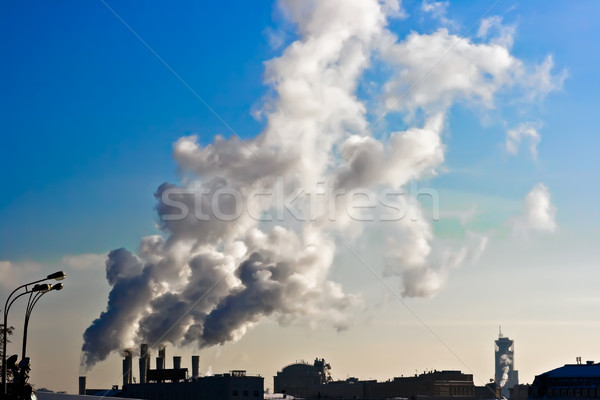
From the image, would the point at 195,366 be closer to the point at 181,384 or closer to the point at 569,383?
the point at 181,384

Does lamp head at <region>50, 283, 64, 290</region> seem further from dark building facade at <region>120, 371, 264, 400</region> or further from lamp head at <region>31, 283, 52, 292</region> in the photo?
dark building facade at <region>120, 371, 264, 400</region>

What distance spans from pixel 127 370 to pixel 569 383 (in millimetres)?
96495

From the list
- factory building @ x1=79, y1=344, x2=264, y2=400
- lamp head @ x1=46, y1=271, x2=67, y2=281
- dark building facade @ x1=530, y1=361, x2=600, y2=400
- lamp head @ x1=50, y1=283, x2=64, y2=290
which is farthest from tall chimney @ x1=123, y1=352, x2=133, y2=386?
lamp head @ x1=46, y1=271, x2=67, y2=281

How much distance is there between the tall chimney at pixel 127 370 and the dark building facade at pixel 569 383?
8969cm

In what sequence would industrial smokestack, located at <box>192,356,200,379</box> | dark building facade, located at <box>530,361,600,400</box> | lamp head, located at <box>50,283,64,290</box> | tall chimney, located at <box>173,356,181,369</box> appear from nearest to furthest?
Result: 1. lamp head, located at <box>50,283,64,290</box>
2. dark building facade, located at <box>530,361,600,400</box>
3. industrial smokestack, located at <box>192,356,200,379</box>
4. tall chimney, located at <box>173,356,181,369</box>

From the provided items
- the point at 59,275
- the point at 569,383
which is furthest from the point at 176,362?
the point at 59,275

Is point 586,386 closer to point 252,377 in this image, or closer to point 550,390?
point 550,390

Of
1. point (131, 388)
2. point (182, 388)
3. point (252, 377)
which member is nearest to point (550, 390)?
point (252, 377)

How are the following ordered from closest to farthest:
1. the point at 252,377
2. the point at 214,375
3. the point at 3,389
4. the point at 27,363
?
the point at 3,389
the point at 27,363
the point at 252,377
the point at 214,375

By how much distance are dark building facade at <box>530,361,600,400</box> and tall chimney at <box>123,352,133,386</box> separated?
294 feet

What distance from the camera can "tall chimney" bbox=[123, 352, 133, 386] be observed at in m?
176

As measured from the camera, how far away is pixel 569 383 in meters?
180

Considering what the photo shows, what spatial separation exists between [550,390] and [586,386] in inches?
349

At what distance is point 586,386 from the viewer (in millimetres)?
176000
